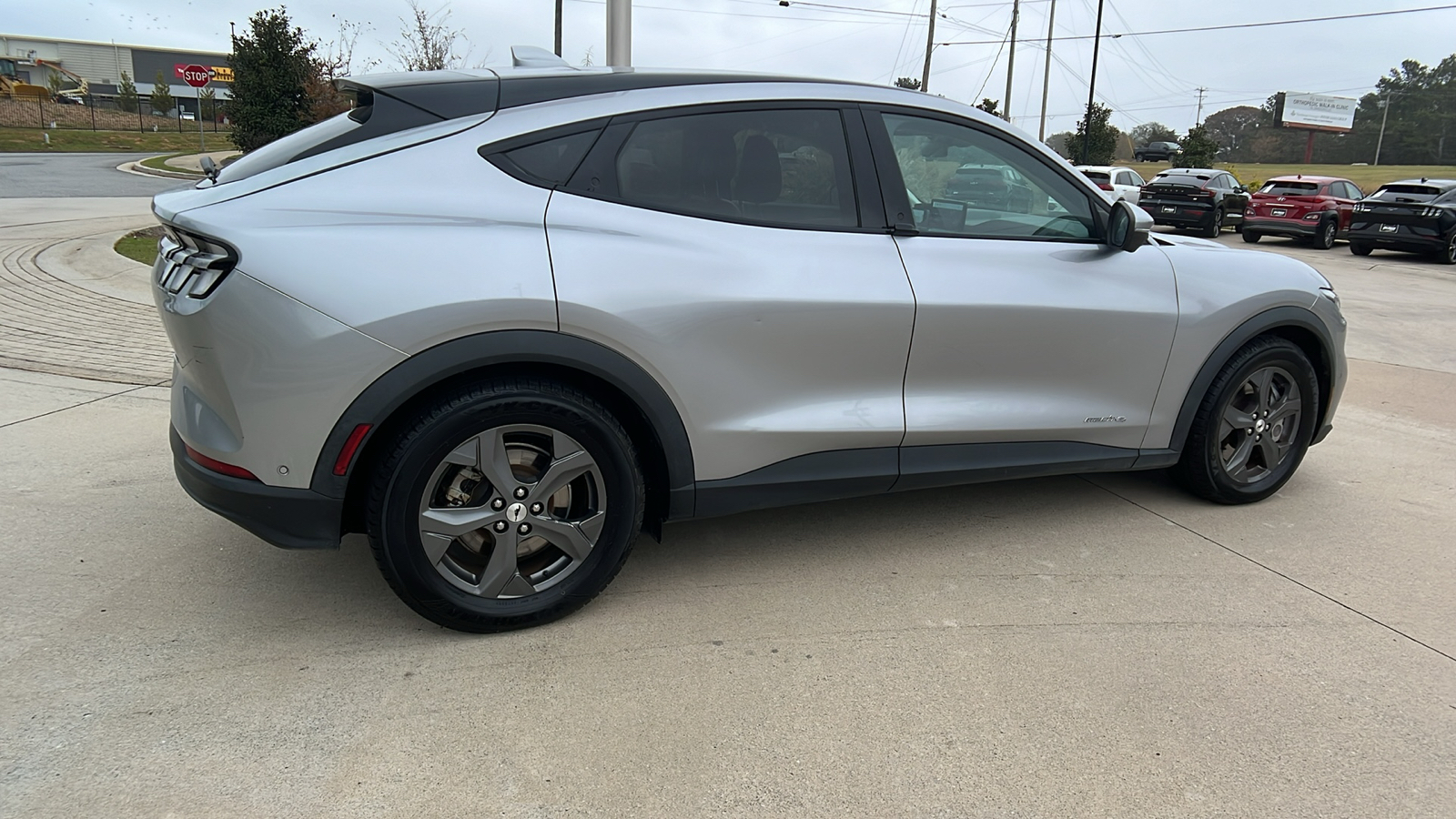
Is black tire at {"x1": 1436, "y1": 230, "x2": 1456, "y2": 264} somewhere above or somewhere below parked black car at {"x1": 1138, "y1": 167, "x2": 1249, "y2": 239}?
below

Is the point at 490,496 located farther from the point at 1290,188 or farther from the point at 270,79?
the point at 1290,188

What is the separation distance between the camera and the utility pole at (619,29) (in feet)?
24.9

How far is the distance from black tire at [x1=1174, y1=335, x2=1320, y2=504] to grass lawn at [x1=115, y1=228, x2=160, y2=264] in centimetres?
939

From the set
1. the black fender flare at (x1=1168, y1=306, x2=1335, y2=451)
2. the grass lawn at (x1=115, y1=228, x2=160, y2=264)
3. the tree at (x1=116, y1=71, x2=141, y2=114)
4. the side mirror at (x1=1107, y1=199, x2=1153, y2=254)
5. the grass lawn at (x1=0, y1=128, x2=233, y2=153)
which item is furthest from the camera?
the tree at (x1=116, y1=71, x2=141, y2=114)

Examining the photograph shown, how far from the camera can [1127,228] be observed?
3615mm

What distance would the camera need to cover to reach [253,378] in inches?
101

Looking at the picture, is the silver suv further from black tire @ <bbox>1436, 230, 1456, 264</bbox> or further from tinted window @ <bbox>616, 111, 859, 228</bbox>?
black tire @ <bbox>1436, 230, 1456, 264</bbox>

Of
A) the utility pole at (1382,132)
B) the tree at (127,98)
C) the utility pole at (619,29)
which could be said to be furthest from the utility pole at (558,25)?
the utility pole at (1382,132)

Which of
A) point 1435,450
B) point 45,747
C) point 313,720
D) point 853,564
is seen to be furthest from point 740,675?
point 1435,450

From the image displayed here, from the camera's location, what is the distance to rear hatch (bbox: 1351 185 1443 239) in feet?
57.3

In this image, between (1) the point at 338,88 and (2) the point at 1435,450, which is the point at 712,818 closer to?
(1) the point at 338,88

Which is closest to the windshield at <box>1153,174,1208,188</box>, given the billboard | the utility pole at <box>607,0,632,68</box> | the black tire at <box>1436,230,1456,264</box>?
the black tire at <box>1436,230,1456,264</box>

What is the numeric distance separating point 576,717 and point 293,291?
1372mm

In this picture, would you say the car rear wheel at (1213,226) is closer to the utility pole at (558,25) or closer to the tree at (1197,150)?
the utility pole at (558,25)
